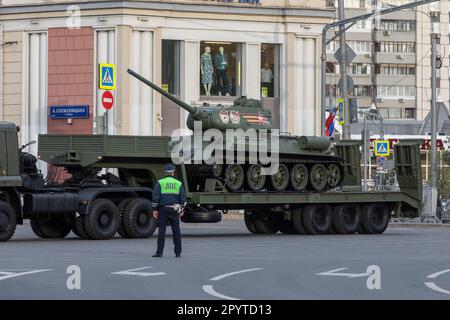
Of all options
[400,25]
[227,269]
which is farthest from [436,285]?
[400,25]

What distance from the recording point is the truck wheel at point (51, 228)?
33.2m

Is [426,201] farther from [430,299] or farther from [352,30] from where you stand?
[352,30]

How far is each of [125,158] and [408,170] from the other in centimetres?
930

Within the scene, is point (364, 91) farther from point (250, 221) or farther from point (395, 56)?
point (250, 221)

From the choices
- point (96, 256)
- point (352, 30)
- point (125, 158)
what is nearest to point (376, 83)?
point (352, 30)

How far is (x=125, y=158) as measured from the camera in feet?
108

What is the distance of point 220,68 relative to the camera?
5575 centimetres

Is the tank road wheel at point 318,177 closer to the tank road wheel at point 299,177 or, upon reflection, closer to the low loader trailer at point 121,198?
the tank road wheel at point 299,177

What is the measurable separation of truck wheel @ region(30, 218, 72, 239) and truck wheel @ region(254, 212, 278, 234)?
6.05 meters

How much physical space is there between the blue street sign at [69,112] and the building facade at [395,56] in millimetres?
61397

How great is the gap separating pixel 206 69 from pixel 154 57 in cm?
230

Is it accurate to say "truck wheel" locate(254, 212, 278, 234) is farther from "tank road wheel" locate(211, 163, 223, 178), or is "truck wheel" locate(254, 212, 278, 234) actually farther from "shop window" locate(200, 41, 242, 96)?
"shop window" locate(200, 41, 242, 96)

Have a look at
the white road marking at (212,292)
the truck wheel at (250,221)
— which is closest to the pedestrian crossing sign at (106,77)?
the truck wheel at (250,221)

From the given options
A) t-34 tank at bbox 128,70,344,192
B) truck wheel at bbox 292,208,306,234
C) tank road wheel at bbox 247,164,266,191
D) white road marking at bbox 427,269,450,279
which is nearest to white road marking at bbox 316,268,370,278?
white road marking at bbox 427,269,450,279
